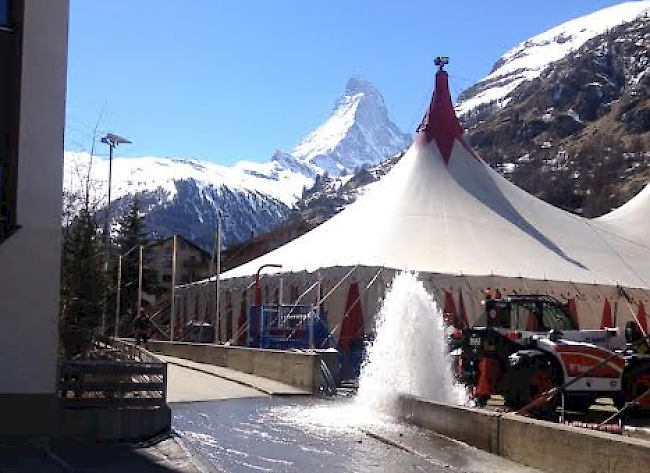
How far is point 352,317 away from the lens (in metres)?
28.9

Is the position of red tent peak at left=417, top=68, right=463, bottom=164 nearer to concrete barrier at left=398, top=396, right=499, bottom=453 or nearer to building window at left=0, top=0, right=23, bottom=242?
concrete barrier at left=398, top=396, right=499, bottom=453

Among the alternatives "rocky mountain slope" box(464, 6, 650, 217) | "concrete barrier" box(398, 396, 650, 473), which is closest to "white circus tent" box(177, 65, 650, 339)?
"concrete barrier" box(398, 396, 650, 473)

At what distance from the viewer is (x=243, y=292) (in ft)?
113

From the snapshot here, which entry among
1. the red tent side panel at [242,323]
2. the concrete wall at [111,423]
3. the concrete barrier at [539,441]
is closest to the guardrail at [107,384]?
the concrete wall at [111,423]

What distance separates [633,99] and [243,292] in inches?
5886

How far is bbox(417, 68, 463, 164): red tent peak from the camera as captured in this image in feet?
119

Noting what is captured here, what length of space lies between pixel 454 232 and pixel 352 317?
5.62 meters

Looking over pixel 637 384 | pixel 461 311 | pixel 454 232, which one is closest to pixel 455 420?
pixel 637 384

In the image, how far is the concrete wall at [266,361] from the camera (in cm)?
2161

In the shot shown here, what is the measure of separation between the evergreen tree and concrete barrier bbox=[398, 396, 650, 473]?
7.12 meters

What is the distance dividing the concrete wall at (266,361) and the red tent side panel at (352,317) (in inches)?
125

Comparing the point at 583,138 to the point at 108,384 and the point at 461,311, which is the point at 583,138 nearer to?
the point at 461,311

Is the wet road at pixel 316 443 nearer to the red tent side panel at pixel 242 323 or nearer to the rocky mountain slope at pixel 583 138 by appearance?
the red tent side panel at pixel 242 323

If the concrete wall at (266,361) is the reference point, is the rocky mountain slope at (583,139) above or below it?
above
